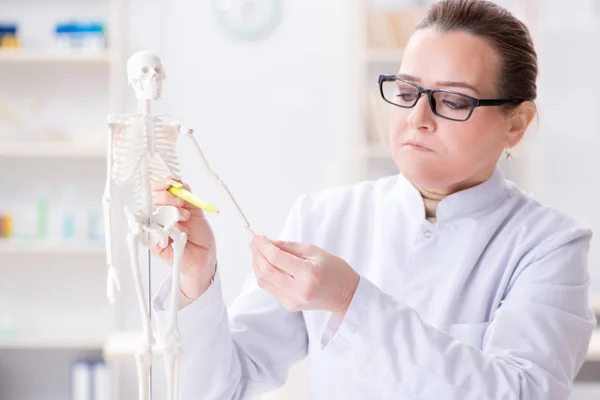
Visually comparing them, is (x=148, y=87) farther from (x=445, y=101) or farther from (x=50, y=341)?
(x=50, y=341)

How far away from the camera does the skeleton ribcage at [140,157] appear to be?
112 centimetres

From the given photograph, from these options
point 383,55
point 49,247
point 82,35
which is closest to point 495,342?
point 383,55

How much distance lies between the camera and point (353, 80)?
139 inches

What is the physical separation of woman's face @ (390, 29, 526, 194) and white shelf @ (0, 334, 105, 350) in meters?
2.52

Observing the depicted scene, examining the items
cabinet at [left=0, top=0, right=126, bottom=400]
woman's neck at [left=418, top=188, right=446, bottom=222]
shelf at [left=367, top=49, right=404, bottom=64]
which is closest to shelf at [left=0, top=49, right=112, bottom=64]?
cabinet at [left=0, top=0, right=126, bottom=400]

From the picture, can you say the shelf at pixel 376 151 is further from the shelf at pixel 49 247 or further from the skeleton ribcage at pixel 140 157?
the skeleton ribcage at pixel 140 157

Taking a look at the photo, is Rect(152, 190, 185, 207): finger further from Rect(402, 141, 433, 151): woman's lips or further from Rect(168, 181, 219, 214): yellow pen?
Rect(402, 141, 433, 151): woman's lips

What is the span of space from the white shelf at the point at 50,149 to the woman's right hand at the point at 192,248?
7.74 ft

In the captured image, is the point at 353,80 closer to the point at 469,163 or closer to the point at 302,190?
the point at 302,190

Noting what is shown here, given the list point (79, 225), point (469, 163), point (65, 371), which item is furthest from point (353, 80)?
point (469, 163)

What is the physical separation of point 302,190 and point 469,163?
250 cm

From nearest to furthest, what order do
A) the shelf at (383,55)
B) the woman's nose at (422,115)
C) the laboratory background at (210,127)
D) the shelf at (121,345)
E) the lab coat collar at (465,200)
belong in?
the woman's nose at (422,115), the lab coat collar at (465,200), the shelf at (121,345), the shelf at (383,55), the laboratory background at (210,127)

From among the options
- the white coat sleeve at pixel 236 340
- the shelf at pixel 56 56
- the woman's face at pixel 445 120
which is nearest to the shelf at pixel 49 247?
the shelf at pixel 56 56

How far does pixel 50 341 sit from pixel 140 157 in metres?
2.65
